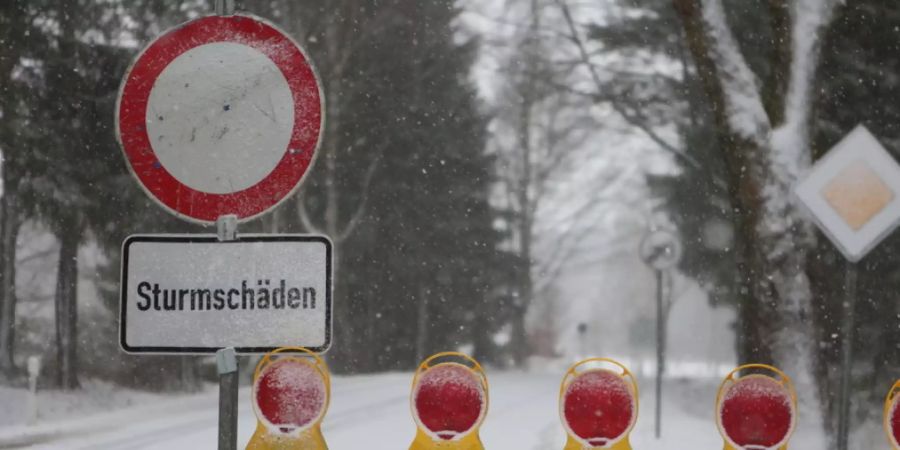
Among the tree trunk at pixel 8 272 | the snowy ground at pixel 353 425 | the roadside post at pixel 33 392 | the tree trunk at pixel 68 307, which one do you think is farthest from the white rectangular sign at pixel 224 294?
the tree trunk at pixel 68 307

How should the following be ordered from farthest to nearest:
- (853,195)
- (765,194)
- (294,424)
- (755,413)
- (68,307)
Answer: (68,307)
(765,194)
(853,195)
(755,413)
(294,424)

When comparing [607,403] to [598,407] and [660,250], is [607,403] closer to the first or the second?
[598,407]

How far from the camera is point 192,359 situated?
76.6 ft

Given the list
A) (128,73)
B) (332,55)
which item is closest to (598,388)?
(128,73)

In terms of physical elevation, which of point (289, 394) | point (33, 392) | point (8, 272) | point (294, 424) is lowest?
point (33, 392)

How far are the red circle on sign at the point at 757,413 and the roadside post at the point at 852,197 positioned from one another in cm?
53

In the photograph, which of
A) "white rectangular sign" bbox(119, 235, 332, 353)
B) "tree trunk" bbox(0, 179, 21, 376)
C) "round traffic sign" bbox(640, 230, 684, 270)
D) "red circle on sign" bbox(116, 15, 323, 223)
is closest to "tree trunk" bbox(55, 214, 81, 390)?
"tree trunk" bbox(0, 179, 21, 376)

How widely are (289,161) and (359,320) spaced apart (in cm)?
3011

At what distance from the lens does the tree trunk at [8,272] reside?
2002 cm

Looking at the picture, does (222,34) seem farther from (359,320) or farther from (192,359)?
(359,320)

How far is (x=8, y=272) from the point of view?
20438 mm

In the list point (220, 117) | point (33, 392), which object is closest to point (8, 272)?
point (33, 392)

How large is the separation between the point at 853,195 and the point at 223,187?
10.7 feet

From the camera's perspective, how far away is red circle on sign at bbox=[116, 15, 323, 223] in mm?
3084
